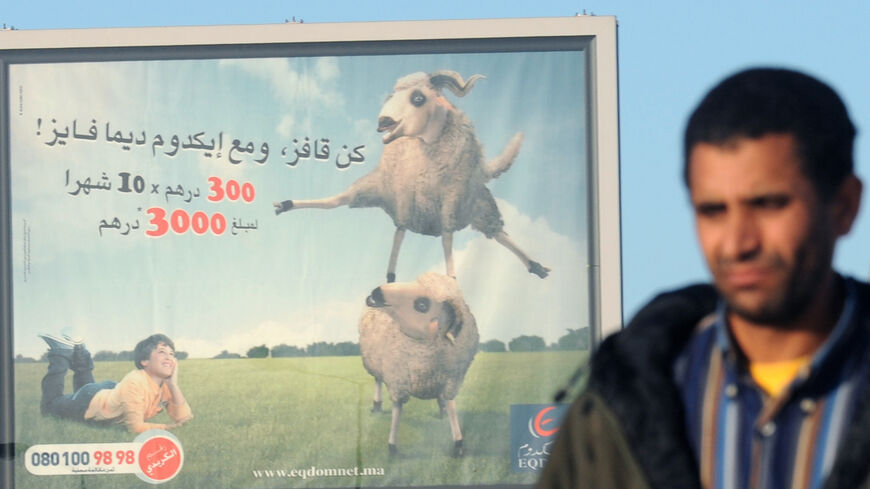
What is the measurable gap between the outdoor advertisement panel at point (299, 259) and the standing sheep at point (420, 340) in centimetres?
1

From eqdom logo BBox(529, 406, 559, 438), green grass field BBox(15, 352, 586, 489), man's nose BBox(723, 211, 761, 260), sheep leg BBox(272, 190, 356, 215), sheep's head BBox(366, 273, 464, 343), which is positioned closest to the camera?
man's nose BBox(723, 211, 761, 260)

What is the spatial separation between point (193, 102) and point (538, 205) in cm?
242

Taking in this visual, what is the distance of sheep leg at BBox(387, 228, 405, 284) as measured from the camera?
9.96 metres

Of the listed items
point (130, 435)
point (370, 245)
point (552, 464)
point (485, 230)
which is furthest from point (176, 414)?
point (552, 464)

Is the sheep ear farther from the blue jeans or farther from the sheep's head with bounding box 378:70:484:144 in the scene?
the blue jeans

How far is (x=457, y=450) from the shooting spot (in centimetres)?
986

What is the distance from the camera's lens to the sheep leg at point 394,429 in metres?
9.83

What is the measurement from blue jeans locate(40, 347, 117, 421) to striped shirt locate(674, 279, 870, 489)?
8.76 meters

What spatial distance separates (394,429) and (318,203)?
156cm

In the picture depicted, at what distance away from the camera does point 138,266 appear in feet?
33.4

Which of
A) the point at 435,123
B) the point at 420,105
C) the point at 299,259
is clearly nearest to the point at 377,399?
the point at 299,259

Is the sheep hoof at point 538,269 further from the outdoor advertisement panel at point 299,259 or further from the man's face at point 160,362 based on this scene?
the man's face at point 160,362

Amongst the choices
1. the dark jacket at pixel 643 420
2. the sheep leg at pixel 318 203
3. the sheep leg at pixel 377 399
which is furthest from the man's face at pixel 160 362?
the dark jacket at pixel 643 420

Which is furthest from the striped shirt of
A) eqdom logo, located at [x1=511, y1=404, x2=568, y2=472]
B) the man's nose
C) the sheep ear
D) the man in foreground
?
the sheep ear
